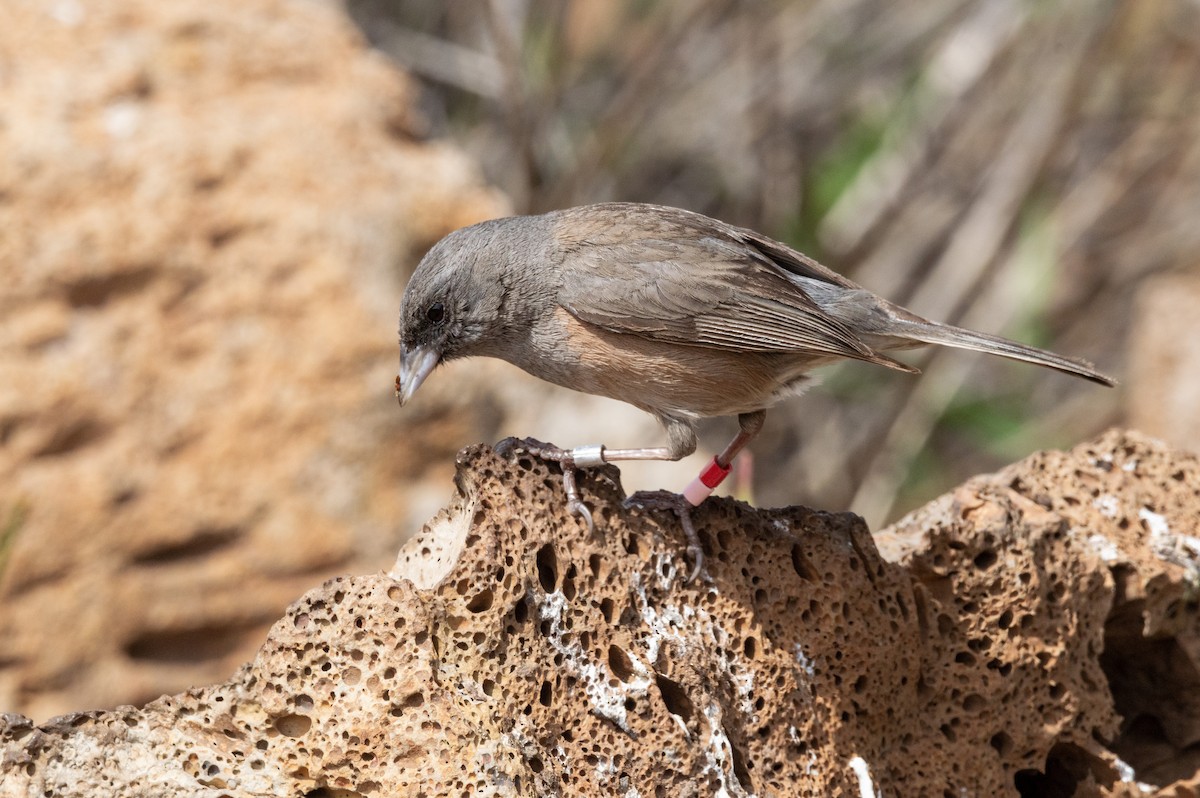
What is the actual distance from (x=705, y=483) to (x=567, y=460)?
534 millimetres

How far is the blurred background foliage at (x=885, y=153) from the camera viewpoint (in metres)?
8.54

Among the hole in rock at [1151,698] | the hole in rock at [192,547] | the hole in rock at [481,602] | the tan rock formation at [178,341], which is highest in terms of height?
the hole in rock at [481,602]

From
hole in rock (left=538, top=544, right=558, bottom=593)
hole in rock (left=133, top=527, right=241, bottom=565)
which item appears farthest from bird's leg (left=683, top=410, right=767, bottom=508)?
hole in rock (left=133, top=527, right=241, bottom=565)

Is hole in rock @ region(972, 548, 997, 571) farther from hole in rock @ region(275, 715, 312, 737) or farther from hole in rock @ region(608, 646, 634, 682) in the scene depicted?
hole in rock @ region(275, 715, 312, 737)

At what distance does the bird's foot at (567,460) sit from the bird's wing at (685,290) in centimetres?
75

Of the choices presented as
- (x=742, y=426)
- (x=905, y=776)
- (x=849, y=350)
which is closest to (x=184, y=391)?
(x=742, y=426)

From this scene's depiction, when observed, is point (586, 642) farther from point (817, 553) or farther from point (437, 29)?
point (437, 29)

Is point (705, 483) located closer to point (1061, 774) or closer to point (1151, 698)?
point (1061, 774)

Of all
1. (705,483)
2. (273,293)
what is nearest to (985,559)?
(705,483)

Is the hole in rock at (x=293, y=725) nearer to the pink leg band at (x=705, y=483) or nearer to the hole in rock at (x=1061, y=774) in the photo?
the pink leg band at (x=705, y=483)

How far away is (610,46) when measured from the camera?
9.80m

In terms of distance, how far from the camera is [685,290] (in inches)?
168

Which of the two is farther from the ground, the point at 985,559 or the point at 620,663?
the point at 985,559

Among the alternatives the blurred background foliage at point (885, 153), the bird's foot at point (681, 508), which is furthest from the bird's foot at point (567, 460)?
the blurred background foliage at point (885, 153)
